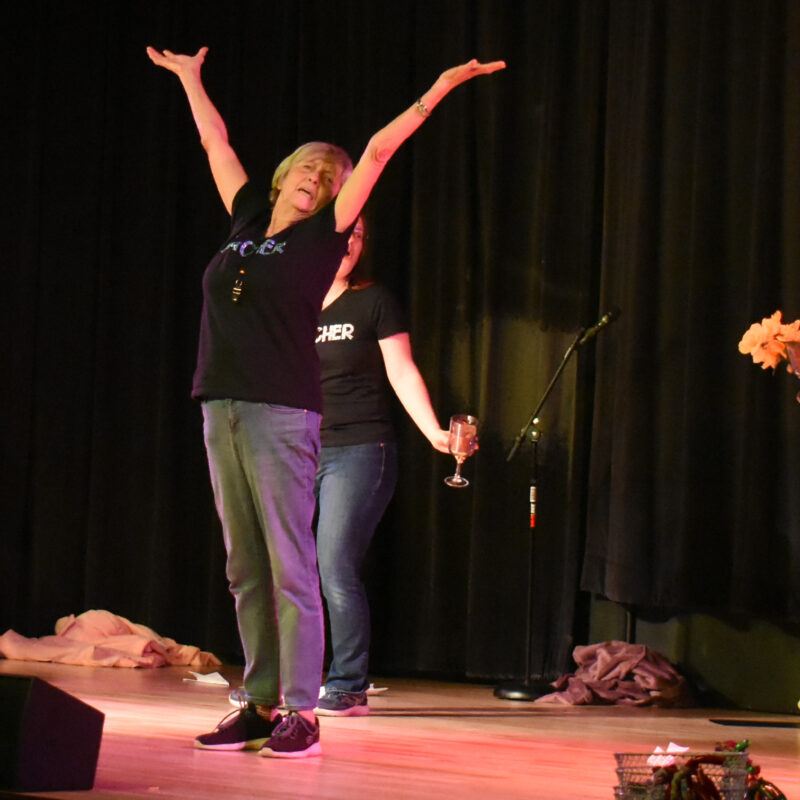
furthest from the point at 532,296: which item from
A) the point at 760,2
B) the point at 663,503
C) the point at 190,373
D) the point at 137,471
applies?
the point at 137,471

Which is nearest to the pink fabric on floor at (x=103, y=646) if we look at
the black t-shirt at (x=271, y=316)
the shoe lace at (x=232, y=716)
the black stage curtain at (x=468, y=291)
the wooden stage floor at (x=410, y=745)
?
the black stage curtain at (x=468, y=291)

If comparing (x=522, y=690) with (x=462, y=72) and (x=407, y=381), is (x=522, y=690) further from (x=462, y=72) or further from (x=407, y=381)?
(x=462, y=72)

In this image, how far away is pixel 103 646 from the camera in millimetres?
5281

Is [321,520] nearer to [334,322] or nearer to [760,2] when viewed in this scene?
[334,322]

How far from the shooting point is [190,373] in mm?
Result: 5875

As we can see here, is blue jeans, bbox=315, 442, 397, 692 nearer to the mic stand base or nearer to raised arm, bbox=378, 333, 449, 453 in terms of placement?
raised arm, bbox=378, 333, 449, 453

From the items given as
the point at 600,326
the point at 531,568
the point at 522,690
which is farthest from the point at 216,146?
the point at 522,690

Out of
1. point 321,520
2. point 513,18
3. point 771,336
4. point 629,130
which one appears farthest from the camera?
point 513,18

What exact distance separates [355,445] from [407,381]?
0.85ft

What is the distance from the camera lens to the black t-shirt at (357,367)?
12.7 feet

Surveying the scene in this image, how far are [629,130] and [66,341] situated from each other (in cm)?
295

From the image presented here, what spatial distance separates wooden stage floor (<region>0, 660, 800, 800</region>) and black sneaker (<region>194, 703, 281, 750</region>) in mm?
30

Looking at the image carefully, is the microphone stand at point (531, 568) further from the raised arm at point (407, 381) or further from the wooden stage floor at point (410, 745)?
the raised arm at point (407, 381)

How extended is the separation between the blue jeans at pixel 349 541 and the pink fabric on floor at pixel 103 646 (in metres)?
1.59
